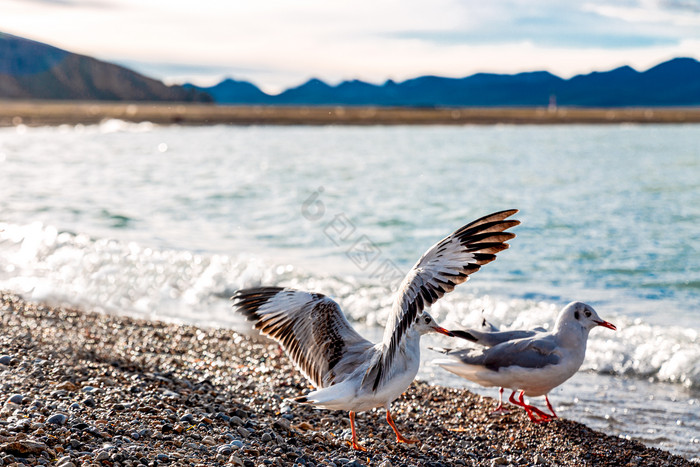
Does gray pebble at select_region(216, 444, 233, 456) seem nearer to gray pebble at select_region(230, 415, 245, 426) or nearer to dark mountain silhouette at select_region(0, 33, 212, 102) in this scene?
gray pebble at select_region(230, 415, 245, 426)

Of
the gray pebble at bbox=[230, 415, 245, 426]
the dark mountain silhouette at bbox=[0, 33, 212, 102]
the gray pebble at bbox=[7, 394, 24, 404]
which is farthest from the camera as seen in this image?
the dark mountain silhouette at bbox=[0, 33, 212, 102]

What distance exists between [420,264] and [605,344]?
458cm

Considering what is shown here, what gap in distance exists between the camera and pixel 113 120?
2820 inches

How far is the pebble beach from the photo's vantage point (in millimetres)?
4605

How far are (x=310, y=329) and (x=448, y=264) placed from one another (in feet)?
4.92

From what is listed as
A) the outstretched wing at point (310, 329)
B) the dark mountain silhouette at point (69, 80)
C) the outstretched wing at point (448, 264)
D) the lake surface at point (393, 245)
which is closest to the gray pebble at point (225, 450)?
the outstretched wing at point (310, 329)

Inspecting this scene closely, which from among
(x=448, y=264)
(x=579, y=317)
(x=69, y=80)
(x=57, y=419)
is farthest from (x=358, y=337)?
(x=69, y=80)

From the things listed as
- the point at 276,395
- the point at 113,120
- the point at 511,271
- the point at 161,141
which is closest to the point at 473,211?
the point at 511,271

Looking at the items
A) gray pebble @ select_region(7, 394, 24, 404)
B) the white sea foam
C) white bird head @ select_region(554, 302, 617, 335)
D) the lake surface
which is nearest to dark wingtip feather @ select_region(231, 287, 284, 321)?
gray pebble @ select_region(7, 394, 24, 404)

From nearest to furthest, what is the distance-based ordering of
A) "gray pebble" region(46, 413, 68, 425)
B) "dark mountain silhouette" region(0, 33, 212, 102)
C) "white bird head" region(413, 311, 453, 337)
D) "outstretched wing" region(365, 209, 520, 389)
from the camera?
"outstretched wing" region(365, 209, 520, 389) → "gray pebble" region(46, 413, 68, 425) → "white bird head" region(413, 311, 453, 337) → "dark mountain silhouette" region(0, 33, 212, 102)

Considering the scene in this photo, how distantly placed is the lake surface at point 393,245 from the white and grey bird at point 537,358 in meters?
0.71

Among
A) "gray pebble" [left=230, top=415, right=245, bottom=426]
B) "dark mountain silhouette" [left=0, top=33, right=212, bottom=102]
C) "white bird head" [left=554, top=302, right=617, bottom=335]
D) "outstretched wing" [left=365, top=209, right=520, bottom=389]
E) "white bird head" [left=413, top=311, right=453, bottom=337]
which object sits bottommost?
"gray pebble" [left=230, top=415, right=245, bottom=426]

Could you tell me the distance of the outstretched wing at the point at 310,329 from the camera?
212 inches

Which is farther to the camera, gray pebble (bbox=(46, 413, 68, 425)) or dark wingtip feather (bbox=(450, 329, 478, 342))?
dark wingtip feather (bbox=(450, 329, 478, 342))
